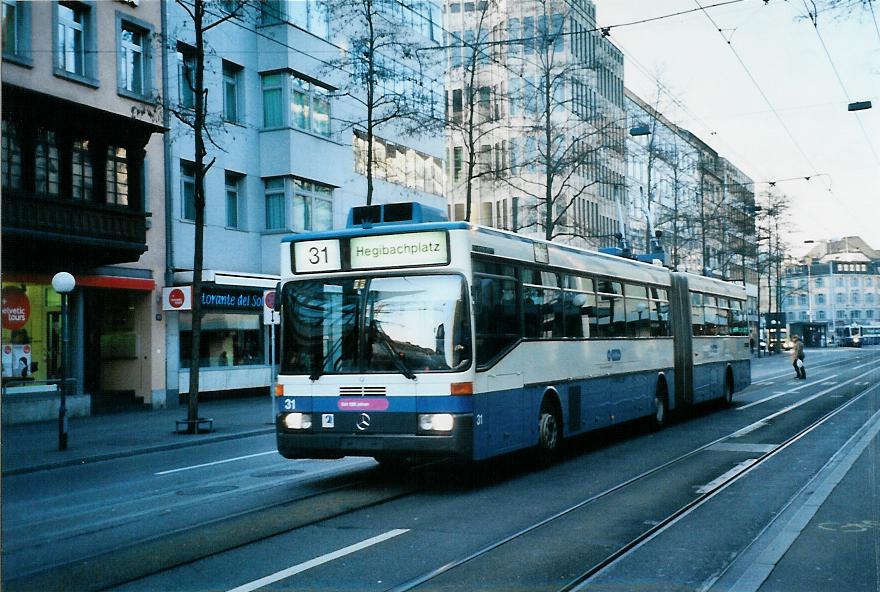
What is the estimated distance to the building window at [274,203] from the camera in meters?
31.8

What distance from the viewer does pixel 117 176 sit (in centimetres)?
2436

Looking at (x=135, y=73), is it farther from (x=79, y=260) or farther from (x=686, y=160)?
(x=686, y=160)

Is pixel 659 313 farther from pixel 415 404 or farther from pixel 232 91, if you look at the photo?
pixel 232 91

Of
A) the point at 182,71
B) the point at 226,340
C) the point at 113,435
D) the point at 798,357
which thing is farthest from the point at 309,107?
the point at 798,357

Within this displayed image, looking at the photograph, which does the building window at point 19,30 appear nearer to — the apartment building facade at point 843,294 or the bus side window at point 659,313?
the bus side window at point 659,313

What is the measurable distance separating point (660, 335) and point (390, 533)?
10992 mm

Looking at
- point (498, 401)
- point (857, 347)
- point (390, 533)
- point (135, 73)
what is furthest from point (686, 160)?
point (857, 347)

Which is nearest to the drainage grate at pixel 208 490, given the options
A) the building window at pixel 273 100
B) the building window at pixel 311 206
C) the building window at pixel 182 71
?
the building window at pixel 182 71

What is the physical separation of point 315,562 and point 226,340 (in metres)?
23.9

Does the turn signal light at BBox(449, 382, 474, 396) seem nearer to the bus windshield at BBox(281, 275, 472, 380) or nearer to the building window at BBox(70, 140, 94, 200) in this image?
the bus windshield at BBox(281, 275, 472, 380)

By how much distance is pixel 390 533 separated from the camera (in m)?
8.11

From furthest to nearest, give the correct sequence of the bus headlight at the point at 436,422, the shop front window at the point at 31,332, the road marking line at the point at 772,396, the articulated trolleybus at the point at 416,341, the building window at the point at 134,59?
1. the building window at the point at 134,59
2. the road marking line at the point at 772,396
3. the shop front window at the point at 31,332
4. the articulated trolleybus at the point at 416,341
5. the bus headlight at the point at 436,422

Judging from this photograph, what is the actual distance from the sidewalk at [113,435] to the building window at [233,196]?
686 centimetres

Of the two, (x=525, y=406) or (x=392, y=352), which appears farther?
(x=525, y=406)
